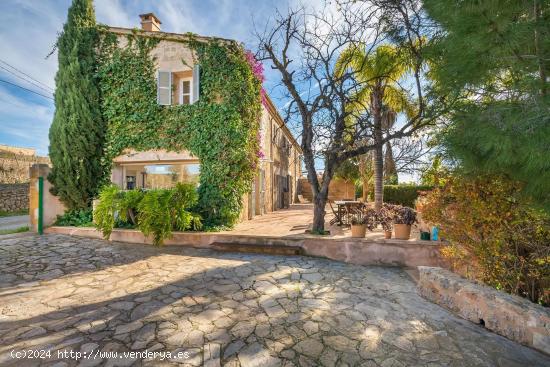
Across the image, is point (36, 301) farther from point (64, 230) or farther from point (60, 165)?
point (60, 165)

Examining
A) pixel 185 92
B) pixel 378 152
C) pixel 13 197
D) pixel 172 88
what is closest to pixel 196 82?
pixel 185 92

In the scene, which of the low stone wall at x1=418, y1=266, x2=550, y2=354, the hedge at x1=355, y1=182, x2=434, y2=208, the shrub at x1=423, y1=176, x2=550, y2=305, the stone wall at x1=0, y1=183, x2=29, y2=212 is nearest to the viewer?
the low stone wall at x1=418, y1=266, x2=550, y2=354

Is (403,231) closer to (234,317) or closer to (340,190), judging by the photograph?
(234,317)

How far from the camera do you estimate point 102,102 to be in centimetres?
838

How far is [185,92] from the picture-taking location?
8.66 metres

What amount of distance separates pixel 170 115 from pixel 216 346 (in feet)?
24.2

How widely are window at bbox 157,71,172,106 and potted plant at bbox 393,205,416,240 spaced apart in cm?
751

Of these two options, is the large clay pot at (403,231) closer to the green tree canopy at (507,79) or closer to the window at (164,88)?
the green tree canopy at (507,79)

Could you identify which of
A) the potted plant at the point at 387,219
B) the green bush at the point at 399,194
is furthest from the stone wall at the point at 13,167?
the green bush at the point at 399,194

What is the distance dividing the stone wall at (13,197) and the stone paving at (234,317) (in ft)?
46.6

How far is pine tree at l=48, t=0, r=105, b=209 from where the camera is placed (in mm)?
7953

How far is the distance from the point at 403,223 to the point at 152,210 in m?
6.00

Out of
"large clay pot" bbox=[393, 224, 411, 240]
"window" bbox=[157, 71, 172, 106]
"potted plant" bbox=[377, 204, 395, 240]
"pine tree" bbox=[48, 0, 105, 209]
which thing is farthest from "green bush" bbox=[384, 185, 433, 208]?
"pine tree" bbox=[48, 0, 105, 209]

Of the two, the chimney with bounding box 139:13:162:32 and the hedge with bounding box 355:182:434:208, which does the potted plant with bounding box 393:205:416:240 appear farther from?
the chimney with bounding box 139:13:162:32
